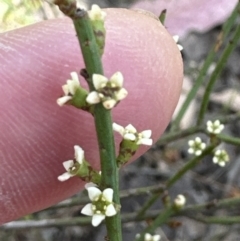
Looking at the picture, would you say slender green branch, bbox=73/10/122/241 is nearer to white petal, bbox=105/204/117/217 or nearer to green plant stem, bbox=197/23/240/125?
white petal, bbox=105/204/117/217

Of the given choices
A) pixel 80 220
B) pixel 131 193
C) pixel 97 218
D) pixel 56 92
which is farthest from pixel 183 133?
pixel 97 218

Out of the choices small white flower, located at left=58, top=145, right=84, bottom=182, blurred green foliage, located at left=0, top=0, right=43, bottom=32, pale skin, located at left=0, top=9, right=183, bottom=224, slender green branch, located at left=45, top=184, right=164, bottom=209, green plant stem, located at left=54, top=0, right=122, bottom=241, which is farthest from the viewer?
slender green branch, located at left=45, top=184, right=164, bottom=209

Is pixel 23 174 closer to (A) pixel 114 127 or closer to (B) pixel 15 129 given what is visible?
(B) pixel 15 129

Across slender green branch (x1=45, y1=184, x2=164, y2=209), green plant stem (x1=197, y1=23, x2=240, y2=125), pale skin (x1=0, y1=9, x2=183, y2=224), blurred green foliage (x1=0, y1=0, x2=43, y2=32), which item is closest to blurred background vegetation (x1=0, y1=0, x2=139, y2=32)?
blurred green foliage (x1=0, y1=0, x2=43, y2=32)

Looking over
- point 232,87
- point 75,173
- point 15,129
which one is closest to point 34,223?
point 15,129

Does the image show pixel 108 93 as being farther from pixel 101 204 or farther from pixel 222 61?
pixel 222 61

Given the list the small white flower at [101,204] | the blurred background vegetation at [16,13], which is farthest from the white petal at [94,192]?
the blurred background vegetation at [16,13]

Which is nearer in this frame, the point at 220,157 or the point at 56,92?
the point at 56,92
